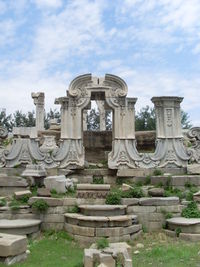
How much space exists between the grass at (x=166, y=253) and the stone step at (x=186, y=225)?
33cm

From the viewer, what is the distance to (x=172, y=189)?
9.84 metres

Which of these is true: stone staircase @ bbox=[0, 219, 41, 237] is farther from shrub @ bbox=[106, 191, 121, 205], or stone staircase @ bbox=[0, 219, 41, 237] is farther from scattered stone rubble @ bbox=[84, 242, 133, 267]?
scattered stone rubble @ bbox=[84, 242, 133, 267]

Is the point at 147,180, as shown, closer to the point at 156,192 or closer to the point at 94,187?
the point at 156,192

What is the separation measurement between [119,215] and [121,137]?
334 centimetres

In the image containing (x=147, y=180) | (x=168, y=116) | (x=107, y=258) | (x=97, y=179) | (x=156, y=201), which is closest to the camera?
(x=107, y=258)

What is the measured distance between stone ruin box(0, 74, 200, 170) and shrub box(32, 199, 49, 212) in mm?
2392

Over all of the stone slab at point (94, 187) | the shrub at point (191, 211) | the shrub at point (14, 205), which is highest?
the stone slab at point (94, 187)

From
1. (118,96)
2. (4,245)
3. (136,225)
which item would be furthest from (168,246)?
(118,96)

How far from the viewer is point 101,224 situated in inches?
310

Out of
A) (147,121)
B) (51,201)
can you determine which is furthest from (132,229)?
(147,121)

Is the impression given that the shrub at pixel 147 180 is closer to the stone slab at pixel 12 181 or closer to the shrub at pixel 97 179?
the shrub at pixel 97 179

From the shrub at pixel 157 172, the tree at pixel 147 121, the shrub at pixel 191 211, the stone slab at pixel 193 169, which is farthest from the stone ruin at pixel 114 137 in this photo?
the tree at pixel 147 121

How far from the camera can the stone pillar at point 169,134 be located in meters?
11.0

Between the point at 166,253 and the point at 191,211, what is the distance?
6.99ft
